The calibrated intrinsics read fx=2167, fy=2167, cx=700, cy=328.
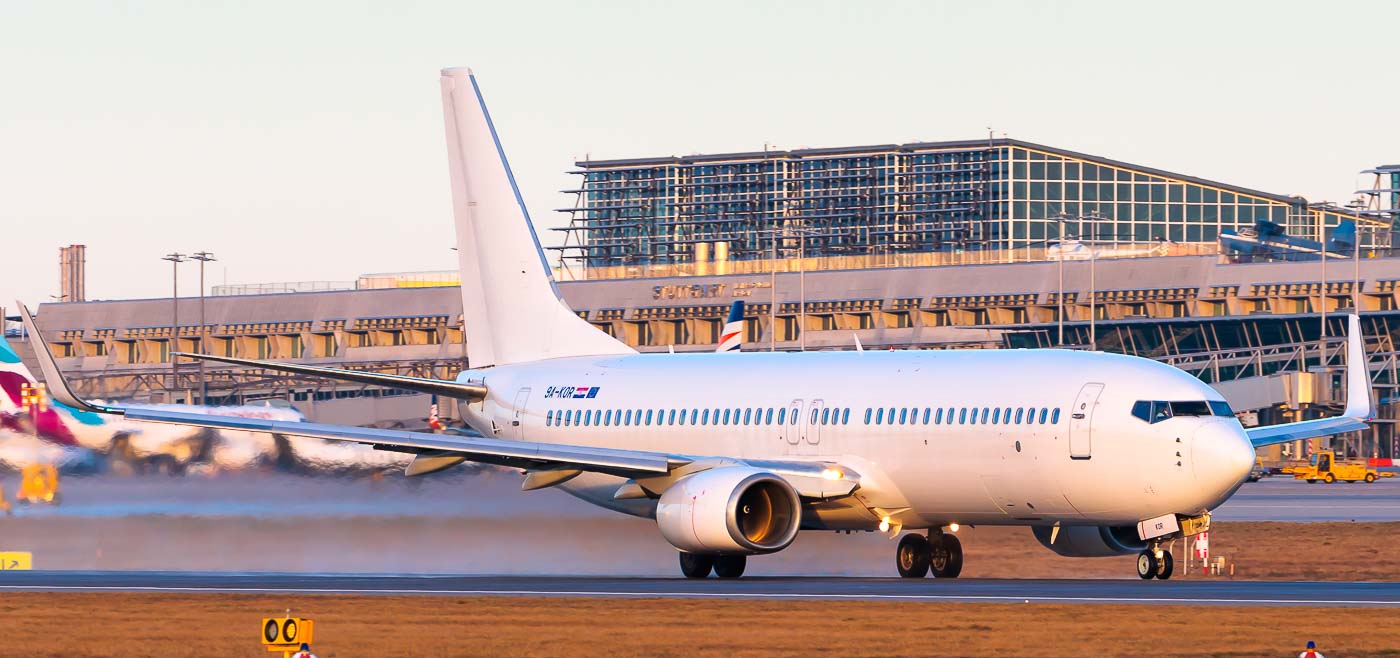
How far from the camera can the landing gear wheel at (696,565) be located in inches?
1436

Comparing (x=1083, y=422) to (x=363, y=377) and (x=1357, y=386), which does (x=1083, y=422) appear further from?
(x=363, y=377)

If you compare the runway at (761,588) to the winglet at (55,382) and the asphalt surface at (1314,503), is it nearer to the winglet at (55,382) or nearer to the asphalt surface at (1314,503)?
the winglet at (55,382)

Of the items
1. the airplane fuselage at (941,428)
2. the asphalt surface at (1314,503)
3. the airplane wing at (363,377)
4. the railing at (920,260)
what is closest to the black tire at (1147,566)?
the airplane fuselage at (941,428)

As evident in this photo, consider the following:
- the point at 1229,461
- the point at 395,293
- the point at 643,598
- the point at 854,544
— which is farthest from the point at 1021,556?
the point at 395,293

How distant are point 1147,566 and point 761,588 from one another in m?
6.10

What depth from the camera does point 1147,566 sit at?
33.2 m

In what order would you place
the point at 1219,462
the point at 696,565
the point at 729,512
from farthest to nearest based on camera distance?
the point at 696,565
the point at 729,512
the point at 1219,462

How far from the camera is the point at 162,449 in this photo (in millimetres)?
39406

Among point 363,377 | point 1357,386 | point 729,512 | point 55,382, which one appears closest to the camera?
point 729,512

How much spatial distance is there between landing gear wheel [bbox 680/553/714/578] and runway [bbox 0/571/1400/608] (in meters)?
0.28

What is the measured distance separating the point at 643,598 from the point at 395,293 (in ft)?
374

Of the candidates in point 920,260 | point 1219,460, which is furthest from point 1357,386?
point 920,260

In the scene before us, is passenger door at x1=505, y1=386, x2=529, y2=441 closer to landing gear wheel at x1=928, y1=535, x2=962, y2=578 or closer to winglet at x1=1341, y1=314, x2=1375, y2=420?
landing gear wheel at x1=928, y1=535, x2=962, y2=578

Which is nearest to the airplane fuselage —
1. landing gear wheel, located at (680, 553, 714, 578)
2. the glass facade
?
landing gear wheel, located at (680, 553, 714, 578)
